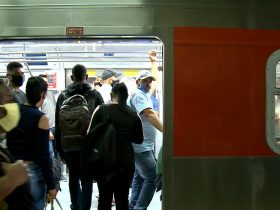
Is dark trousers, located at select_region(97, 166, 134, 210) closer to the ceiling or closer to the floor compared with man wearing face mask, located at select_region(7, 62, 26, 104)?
closer to the floor

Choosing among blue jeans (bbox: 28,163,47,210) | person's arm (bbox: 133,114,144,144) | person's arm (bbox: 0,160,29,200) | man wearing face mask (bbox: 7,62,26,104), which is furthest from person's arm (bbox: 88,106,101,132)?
person's arm (bbox: 0,160,29,200)

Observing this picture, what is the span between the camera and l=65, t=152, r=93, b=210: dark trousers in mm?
4242

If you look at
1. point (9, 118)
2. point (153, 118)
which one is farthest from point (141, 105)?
point (9, 118)

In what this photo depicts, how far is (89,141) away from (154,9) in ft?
4.00

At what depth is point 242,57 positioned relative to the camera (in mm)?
3549

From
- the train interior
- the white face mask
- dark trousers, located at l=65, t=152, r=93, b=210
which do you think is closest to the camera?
the white face mask

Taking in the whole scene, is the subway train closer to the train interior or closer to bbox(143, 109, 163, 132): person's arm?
bbox(143, 109, 163, 132): person's arm

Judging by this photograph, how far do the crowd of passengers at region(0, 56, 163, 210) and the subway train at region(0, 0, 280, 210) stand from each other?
0.59 m

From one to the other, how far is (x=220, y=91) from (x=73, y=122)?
1.34m

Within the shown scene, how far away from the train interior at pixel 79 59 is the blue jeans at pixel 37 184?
2302 millimetres

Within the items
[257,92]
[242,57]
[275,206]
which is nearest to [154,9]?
[242,57]

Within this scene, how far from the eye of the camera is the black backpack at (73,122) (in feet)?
13.4

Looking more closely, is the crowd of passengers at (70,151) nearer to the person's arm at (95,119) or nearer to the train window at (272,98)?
the person's arm at (95,119)

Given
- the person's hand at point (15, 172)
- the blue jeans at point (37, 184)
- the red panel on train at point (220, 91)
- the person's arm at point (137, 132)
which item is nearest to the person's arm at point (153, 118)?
the person's arm at point (137, 132)
